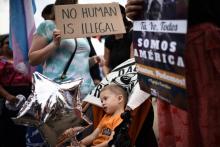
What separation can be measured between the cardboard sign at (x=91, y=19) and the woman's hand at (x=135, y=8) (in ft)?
3.35

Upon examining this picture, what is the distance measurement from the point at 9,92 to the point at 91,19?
1.93m

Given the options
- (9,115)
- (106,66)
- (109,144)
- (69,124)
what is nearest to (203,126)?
(109,144)

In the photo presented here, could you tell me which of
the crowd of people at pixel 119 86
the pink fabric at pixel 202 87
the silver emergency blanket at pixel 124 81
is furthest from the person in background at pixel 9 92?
the pink fabric at pixel 202 87

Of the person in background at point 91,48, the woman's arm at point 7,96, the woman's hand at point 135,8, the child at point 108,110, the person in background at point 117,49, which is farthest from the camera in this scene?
the woman's arm at point 7,96

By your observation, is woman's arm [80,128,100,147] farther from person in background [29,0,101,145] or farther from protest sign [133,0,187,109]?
protest sign [133,0,187,109]

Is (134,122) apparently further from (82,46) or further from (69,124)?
(82,46)

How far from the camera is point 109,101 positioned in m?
2.83

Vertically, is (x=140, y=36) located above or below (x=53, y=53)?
above

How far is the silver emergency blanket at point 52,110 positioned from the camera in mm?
2654

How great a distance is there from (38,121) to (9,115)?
6.98 feet

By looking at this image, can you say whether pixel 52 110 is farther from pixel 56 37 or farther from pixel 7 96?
pixel 7 96

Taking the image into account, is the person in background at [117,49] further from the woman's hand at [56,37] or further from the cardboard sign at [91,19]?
the woman's hand at [56,37]

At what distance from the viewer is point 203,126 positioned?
5.49 ft

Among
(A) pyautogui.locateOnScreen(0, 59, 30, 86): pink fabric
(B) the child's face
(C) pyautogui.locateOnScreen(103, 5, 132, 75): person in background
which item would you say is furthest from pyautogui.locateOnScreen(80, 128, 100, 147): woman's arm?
(A) pyautogui.locateOnScreen(0, 59, 30, 86): pink fabric
